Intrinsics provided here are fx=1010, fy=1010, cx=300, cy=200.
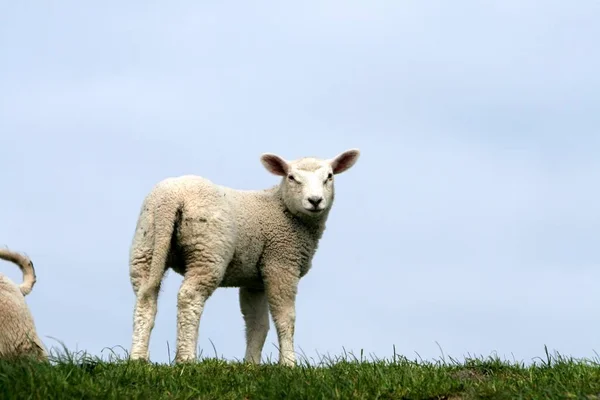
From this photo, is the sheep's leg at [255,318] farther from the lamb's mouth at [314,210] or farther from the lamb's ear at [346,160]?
the lamb's ear at [346,160]

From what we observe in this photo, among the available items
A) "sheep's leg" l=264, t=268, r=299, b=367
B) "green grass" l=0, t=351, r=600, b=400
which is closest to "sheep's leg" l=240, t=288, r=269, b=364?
"sheep's leg" l=264, t=268, r=299, b=367

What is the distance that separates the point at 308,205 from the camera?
13.0 metres

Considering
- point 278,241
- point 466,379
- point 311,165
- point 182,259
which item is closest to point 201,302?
point 182,259

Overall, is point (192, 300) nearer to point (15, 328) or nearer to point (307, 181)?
point (307, 181)

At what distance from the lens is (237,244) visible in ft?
41.7

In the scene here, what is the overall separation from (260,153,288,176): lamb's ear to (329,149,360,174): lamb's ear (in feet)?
2.44

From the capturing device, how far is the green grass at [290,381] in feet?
26.1

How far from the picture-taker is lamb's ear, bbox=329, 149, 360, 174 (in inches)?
547

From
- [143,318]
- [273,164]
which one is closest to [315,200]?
[273,164]

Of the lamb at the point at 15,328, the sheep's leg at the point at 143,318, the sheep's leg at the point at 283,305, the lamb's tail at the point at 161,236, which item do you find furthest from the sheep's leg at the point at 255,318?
the lamb at the point at 15,328

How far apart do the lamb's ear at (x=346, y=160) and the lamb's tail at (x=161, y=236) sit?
263 centimetres

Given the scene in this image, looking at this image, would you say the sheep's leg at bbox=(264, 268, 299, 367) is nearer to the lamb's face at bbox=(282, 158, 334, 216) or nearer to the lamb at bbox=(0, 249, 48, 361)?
the lamb's face at bbox=(282, 158, 334, 216)

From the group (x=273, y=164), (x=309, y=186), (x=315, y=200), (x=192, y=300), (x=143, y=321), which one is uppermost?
(x=273, y=164)

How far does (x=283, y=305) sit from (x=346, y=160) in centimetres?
234
